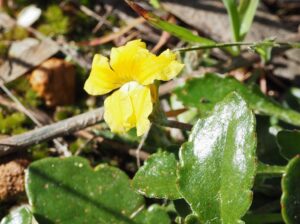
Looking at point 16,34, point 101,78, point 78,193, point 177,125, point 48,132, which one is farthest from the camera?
point 16,34

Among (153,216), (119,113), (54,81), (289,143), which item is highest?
(119,113)

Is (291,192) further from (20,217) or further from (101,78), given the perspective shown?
(20,217)

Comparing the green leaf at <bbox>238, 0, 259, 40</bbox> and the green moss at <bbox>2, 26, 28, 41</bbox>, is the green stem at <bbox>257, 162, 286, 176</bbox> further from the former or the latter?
the green moss at <bbox>2, 26, 28, 41</bbox>

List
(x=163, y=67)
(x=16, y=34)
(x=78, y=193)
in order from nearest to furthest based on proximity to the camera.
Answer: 1. (x=163, y=67)
2. (x=78, y=193)
3. (x=16, y=34)

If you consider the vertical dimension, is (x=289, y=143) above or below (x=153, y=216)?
above

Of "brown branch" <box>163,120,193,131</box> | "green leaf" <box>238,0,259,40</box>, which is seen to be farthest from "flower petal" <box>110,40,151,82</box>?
"green leaf" <box>238,0,259,40</box>

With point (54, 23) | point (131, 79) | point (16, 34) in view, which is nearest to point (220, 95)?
point (131, 79)

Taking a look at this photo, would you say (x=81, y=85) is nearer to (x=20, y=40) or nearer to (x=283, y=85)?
(x=20, y=40)
